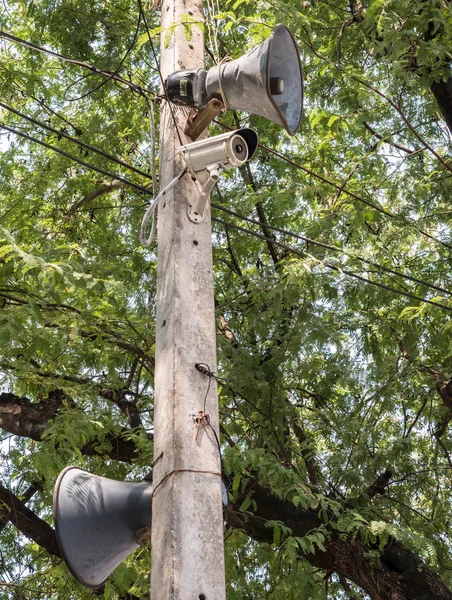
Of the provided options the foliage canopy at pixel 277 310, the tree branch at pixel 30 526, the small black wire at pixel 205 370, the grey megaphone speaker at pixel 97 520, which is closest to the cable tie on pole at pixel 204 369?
the small black wire at pixel 205 370

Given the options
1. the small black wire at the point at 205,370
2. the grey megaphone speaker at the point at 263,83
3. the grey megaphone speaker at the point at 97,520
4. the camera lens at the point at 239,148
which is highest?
the grey megaphone speaker at the point at 263,83

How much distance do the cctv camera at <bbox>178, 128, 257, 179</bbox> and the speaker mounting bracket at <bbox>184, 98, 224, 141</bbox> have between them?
0.69 ft

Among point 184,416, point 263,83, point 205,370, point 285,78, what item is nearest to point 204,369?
point 205,370

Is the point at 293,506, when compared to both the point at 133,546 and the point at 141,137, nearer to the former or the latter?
the point at 133,546

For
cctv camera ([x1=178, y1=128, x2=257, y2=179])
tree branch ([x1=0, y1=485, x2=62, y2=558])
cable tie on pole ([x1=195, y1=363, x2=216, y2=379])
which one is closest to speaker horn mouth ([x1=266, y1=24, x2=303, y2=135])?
cctv camera ([x1=178, y1=128, x2=257, y2=179])

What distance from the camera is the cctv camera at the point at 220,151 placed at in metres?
4.28

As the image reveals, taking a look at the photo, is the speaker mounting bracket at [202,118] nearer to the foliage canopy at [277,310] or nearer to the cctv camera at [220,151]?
the cctv camera at [220,151]

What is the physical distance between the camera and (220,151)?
14.1 ft

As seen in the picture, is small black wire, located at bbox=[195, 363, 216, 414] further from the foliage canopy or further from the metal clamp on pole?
the foliage canopy

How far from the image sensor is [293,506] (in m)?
6.91

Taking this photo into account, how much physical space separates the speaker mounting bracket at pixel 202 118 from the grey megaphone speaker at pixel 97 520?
1.92 meters

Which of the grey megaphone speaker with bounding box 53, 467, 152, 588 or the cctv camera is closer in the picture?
the grey megaphone speaker with bounding box 53, 467, 152, 588

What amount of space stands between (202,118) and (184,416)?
1.73m

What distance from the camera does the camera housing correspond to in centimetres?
428
